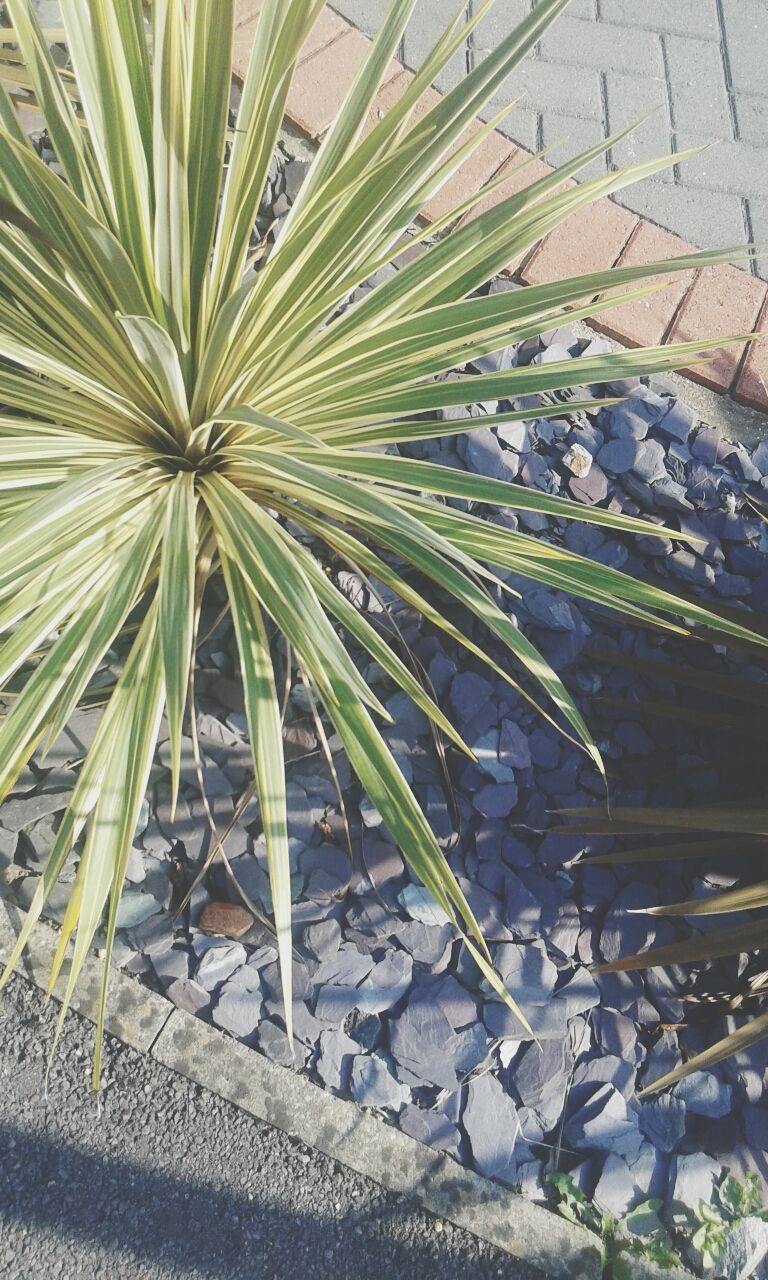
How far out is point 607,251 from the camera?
247cm

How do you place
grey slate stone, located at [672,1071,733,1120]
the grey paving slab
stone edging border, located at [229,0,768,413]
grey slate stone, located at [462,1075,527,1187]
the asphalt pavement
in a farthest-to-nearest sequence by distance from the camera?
the grey paving slab < stone edging border, located at [229,0,768,413] < grey slate stone, located at [672,1071,733,1120] < grey slate stone, located at [462,1075,527,1187] < the asphalt pavement

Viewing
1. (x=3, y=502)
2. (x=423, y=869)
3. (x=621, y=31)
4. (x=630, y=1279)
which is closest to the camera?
(x=423, y=869)

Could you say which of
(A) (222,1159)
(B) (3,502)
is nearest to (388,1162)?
(A) (222,1159)

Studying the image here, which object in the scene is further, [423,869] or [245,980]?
[245,980]

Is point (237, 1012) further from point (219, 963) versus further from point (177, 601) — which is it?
point (177, 601)

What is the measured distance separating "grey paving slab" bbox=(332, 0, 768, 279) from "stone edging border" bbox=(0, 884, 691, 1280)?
2.11 metres

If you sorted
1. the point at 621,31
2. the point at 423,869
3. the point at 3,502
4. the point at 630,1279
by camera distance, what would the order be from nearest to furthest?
the point at 423,869 < the point at 3,502 < the point at 630,1279 < the point at 621,31

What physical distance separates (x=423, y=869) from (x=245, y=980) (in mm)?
520

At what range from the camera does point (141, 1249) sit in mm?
1531

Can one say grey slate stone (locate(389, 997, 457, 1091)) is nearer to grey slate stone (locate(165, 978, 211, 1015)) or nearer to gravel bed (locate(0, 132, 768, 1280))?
gravel bed (locate(0, 132, 768, 1280))

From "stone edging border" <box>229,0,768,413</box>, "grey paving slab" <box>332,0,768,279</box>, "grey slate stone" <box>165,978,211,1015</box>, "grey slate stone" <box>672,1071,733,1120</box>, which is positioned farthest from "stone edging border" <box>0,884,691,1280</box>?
"grey paving slab" <box>332,0,768,279</box>

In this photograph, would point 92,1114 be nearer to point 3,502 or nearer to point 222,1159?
point 222,1159

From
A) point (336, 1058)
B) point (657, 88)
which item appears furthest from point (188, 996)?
point (657, 88)

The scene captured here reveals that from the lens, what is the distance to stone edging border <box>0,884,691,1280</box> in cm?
162
